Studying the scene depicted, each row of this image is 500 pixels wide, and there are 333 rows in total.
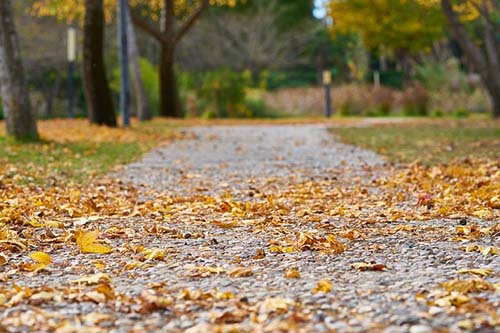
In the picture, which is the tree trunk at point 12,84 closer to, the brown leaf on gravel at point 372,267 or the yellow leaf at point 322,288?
the brown leaf on gravel at point 372,267

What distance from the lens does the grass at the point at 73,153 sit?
10.8m

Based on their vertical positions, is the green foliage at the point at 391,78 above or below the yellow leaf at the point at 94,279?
above

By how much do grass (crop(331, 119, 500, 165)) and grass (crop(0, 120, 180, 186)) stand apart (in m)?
3.89

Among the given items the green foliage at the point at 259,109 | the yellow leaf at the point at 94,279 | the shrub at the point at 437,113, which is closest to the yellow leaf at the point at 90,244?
the yellow leaf at the point at 94,279

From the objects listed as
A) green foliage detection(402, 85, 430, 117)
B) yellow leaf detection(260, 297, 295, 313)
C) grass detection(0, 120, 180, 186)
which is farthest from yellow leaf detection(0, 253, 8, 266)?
green foliage detection(402, 85, 430, 117)

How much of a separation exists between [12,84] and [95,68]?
19.3ft

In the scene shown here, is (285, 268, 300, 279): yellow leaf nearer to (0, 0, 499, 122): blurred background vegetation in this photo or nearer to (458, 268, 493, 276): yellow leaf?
(458, 268, 493, 276): yellow leaf

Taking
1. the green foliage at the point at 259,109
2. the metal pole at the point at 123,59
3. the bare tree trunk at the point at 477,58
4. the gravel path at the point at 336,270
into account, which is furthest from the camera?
the green foliage at the point at 259,109

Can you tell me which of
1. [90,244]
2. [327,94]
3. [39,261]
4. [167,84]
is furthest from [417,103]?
[39,261]

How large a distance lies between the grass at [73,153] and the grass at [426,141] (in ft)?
12.8

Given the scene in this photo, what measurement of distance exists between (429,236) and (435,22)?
1677 inches

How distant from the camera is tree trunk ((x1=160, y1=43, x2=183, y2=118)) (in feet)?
100

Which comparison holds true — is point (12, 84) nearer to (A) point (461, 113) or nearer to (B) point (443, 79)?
(A) point (461, 113)

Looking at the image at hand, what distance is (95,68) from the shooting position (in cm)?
2147
